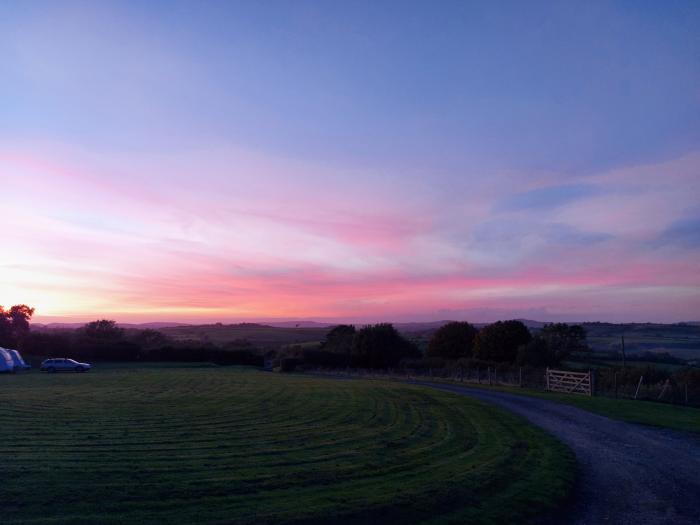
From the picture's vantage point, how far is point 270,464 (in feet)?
41.2

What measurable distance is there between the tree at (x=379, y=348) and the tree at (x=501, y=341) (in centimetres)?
979

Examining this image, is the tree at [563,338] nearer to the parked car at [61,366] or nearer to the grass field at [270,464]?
the grass field at [270,464]

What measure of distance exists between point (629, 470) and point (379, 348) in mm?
55976

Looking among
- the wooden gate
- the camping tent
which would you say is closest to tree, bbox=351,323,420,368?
the wooden gate

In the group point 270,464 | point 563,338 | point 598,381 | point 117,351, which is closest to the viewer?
point 270,464

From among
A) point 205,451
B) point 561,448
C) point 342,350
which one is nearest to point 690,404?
point 561,448

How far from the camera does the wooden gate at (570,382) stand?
107 feet

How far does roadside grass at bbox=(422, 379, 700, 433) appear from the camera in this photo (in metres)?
21.6

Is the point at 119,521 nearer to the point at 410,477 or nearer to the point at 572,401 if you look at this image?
the point at 410,477

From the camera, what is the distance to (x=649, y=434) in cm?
1911

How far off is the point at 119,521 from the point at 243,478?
3037 millimetres

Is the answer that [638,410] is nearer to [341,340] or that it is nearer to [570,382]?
[570,382]

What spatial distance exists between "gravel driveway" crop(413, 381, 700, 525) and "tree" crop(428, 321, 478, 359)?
44.9m

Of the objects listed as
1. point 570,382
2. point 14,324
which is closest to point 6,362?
point 14,324
